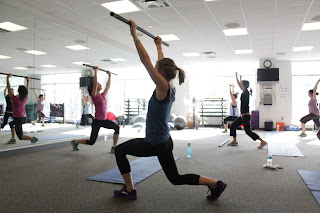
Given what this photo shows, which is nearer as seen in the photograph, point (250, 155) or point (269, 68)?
point (250, 155)

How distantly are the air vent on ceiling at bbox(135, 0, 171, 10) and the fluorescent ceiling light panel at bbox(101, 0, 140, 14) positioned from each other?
17 centimetres

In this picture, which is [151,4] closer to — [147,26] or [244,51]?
[147,26]

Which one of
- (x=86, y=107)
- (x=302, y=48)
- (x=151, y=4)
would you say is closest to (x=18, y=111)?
(x=86, y=107)

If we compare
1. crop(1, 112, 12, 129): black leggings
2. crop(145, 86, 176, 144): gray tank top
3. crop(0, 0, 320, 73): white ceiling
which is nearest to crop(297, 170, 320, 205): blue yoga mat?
crop(145, 86, 176, 144): gray tank top

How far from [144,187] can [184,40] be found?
18.3ft

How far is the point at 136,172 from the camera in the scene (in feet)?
11.5

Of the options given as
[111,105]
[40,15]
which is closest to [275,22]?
[40,15]

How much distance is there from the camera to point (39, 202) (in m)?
2.43

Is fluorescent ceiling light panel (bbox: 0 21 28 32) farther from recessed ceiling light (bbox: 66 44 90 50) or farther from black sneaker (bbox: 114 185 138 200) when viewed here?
black sneaker (bbox: 114 185 138 200)

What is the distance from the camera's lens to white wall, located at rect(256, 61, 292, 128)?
34.6ft

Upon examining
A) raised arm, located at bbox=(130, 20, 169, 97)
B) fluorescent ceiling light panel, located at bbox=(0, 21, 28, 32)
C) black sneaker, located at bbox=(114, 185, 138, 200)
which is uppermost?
fluorescent ceiling light panel, located at bbox=(0, 21, 28, 32)

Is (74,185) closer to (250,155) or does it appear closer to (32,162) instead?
(32,162)

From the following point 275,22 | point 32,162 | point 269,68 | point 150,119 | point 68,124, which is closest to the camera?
point 150,119

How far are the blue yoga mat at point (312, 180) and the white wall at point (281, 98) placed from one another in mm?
7426
